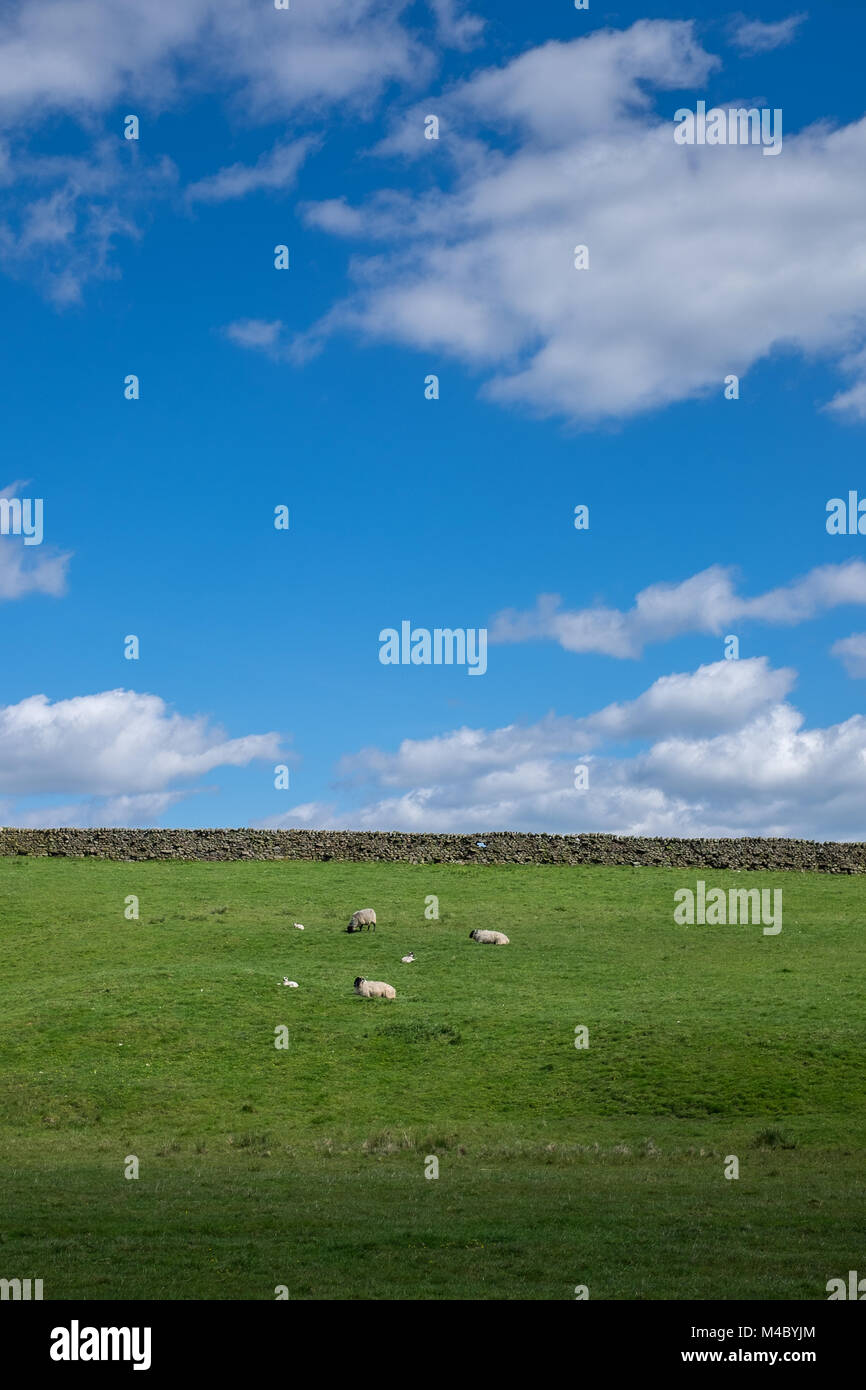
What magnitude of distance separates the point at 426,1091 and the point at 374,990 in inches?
313

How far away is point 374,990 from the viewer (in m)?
40.6

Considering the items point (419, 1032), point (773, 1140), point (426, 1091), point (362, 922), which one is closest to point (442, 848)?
point (362, 922)

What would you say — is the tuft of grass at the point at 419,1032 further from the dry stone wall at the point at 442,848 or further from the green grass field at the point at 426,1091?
the dry stone wall at the point at 442,848

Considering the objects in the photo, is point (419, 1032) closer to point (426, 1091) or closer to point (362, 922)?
point (426, 1091)

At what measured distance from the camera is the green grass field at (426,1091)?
16.9m

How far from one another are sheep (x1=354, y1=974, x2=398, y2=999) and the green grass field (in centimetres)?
54

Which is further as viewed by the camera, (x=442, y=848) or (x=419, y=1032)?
(x=442, y=848)

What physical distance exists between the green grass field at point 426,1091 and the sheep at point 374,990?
1.76ft

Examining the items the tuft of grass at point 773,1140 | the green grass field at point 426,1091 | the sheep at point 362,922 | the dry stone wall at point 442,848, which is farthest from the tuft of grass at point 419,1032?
the dry stone wall at point 442,848

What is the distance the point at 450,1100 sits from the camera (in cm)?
3231

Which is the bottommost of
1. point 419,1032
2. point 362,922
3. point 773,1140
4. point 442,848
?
point 773,1140

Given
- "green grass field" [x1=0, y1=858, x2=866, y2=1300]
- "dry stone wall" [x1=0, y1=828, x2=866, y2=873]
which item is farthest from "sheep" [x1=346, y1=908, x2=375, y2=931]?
"dry stone wall" [x1=0, y1=828, x2=866, y2=873]
